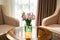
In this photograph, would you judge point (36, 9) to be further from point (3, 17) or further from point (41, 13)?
point (3, 17)

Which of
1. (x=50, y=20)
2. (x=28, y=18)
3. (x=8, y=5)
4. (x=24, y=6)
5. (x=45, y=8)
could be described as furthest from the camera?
(x=24, y=6)

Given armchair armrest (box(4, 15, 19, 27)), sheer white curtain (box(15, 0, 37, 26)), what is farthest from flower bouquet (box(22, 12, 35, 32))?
sheer white curtain (box(15, 0, 37, 26))

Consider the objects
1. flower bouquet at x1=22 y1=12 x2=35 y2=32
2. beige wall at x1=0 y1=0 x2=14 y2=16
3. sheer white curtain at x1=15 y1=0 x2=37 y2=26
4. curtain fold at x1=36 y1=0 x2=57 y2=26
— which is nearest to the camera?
flower bouquet at x1=22 y1=12 x2=35 y2=32

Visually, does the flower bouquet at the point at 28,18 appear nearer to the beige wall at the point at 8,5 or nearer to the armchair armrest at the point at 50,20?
the armchair armrest at the point at 50,20

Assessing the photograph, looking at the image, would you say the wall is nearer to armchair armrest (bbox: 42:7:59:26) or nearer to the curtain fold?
the curtain fold

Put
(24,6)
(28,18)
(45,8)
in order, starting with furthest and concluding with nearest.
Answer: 1. (24,6)
2. (45,8)
3. (28,18)

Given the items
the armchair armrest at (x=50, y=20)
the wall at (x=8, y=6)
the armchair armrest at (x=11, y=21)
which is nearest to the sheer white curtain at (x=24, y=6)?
the wall at (x=8, y=6)

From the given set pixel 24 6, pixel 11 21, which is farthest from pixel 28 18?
pixel 24 6

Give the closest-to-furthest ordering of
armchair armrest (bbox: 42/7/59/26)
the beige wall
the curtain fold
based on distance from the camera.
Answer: armchair armrest (bbox: 42/7/59/26) → the curtain fold → the beige wall

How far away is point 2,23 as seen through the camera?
3471mm

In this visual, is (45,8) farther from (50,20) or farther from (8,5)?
(8,5)

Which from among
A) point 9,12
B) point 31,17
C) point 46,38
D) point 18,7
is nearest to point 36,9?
point 18,7

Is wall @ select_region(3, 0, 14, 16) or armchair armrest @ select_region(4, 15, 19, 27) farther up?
wall @ select_region(3, 0, 14, 16)

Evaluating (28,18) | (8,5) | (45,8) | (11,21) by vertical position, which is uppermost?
(8,5)
